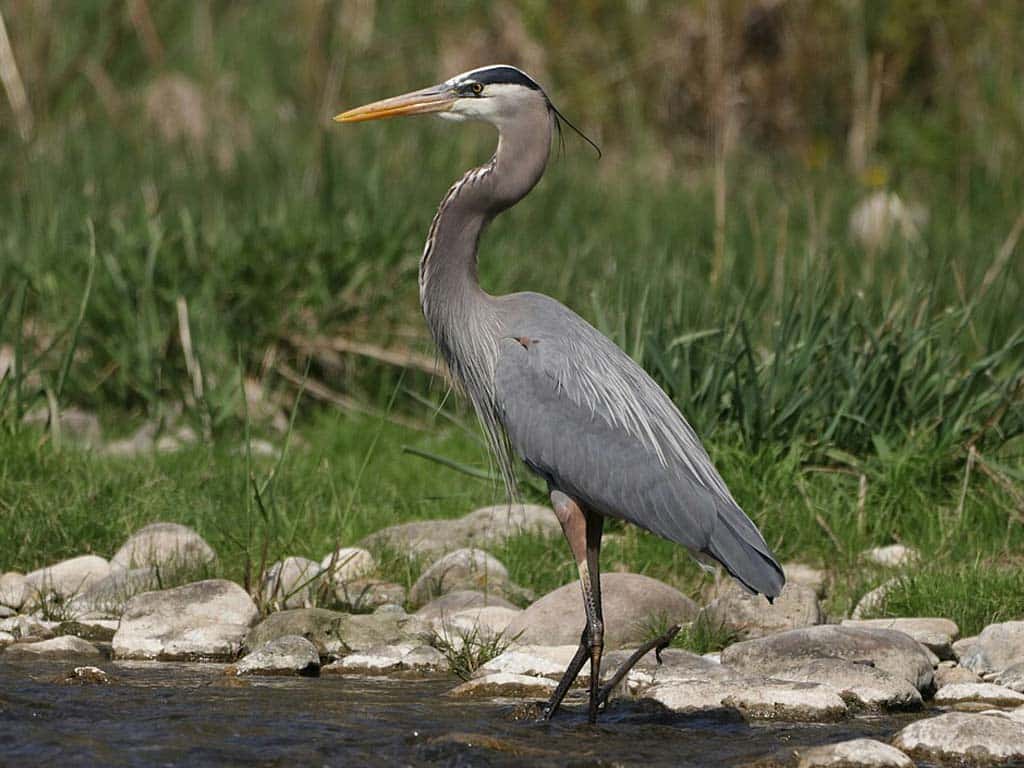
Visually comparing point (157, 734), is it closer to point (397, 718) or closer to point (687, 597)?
point (397, 718)

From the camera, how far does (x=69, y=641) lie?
16.5ft

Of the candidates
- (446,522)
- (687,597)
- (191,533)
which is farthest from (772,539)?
(191,533)

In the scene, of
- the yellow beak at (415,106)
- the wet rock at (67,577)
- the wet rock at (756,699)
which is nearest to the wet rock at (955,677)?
the wet rock at (756,699)

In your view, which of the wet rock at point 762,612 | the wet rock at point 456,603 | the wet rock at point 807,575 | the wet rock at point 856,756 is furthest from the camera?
the wet rock at point 807,575

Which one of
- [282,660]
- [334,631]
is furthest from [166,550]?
[282,660]

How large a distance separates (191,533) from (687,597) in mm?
1770

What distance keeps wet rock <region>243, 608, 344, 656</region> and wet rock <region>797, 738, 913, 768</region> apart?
5.89 feet

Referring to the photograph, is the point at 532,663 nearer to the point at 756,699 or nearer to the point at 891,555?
the point at 756,699

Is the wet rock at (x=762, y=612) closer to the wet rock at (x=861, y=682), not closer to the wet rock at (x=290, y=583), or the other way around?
the wet rock at (x=861, y=682)

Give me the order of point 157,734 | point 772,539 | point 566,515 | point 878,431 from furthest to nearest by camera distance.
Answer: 1. point 878,431
2. point 772,539
3. point 566,515
4. point 157,734

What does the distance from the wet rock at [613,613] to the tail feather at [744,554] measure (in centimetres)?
69

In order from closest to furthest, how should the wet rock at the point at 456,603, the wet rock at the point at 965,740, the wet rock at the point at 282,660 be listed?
the wet rock at the point at 965,740
the wet rock at the point at 282,660
the wet rock at the point at 456,603

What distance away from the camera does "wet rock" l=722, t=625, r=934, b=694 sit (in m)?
4.57

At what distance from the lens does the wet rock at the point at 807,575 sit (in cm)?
576
